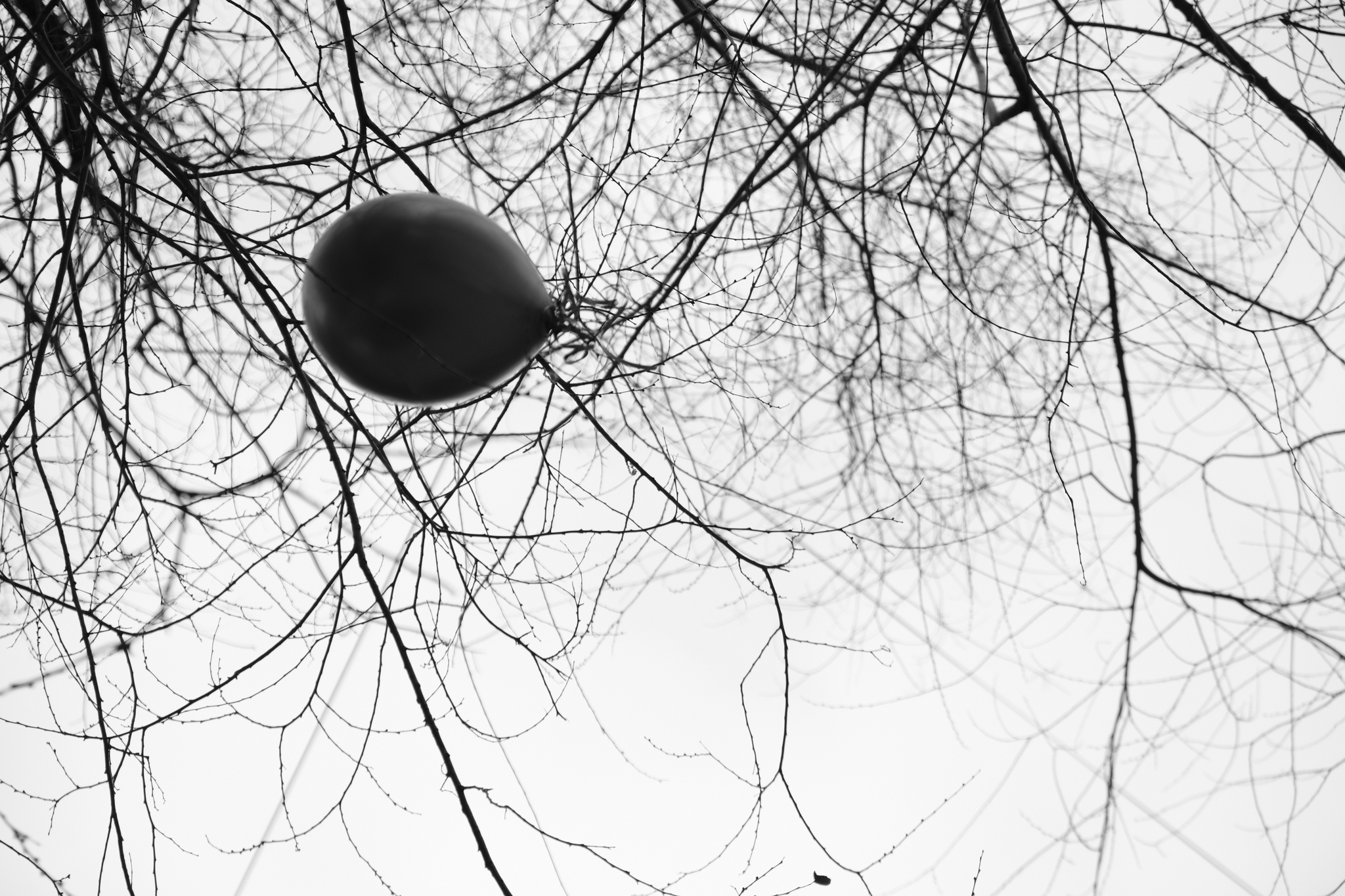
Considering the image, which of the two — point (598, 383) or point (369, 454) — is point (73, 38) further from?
point (598, 383)

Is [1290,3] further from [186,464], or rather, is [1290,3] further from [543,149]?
[186,464]

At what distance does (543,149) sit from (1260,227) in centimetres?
128

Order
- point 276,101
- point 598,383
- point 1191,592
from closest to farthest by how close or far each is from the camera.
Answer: point 598,383
point 1191,592
point 276,101

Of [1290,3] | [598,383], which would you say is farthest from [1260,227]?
[598,383]

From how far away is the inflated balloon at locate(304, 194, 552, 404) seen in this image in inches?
40.5

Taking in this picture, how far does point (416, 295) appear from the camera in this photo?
3.37ft

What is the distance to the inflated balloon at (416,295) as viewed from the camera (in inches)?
40.5

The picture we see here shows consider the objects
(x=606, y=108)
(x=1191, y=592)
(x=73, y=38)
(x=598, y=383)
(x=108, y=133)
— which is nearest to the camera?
(x=598, y=383)

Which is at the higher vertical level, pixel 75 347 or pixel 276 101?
pixel 276 101

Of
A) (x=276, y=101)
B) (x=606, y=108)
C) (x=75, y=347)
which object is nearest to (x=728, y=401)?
(x=606, y=108)

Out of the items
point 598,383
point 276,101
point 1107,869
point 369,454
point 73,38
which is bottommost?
point 1107,869

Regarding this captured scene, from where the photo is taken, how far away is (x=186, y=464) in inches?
65.2

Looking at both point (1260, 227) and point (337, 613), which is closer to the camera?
point (337, 613)

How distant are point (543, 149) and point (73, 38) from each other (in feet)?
2.52
